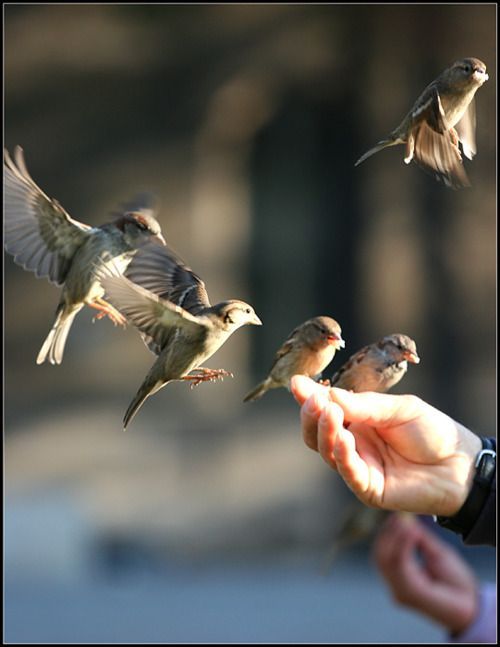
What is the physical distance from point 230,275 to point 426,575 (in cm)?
395

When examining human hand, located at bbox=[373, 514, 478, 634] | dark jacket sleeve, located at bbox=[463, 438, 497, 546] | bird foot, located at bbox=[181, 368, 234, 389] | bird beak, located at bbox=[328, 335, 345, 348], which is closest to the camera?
bird foot, located at bbox=[181, 368, 234, 389]

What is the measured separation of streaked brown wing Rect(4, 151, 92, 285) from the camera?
1928 millimetres

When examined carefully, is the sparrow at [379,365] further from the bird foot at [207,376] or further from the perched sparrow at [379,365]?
the bird foot at [207,376]

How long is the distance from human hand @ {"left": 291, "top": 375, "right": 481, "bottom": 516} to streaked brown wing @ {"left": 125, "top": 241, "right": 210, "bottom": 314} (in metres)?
0.49

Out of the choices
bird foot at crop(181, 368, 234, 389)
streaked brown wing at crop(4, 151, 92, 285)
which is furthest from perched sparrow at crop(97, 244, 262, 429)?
streaked brown wing at crop(4, 151, 92, 285)

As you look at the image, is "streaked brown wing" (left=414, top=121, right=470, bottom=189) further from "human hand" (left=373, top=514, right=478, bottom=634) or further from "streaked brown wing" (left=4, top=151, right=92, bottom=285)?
"human hand" (left=373, top=514, right=478, bottom=634)

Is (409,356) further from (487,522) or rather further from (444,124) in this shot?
(487,522)

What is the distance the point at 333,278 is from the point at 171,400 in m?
1.46

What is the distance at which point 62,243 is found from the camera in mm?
1963

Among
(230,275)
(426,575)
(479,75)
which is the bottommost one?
(426,575)

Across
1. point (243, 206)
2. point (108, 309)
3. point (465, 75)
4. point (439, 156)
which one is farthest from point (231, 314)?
point (243, 206)

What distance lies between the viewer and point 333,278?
8336 millimetres

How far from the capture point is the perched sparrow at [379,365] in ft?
6.91

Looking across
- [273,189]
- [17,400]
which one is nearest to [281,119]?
[273,189]
